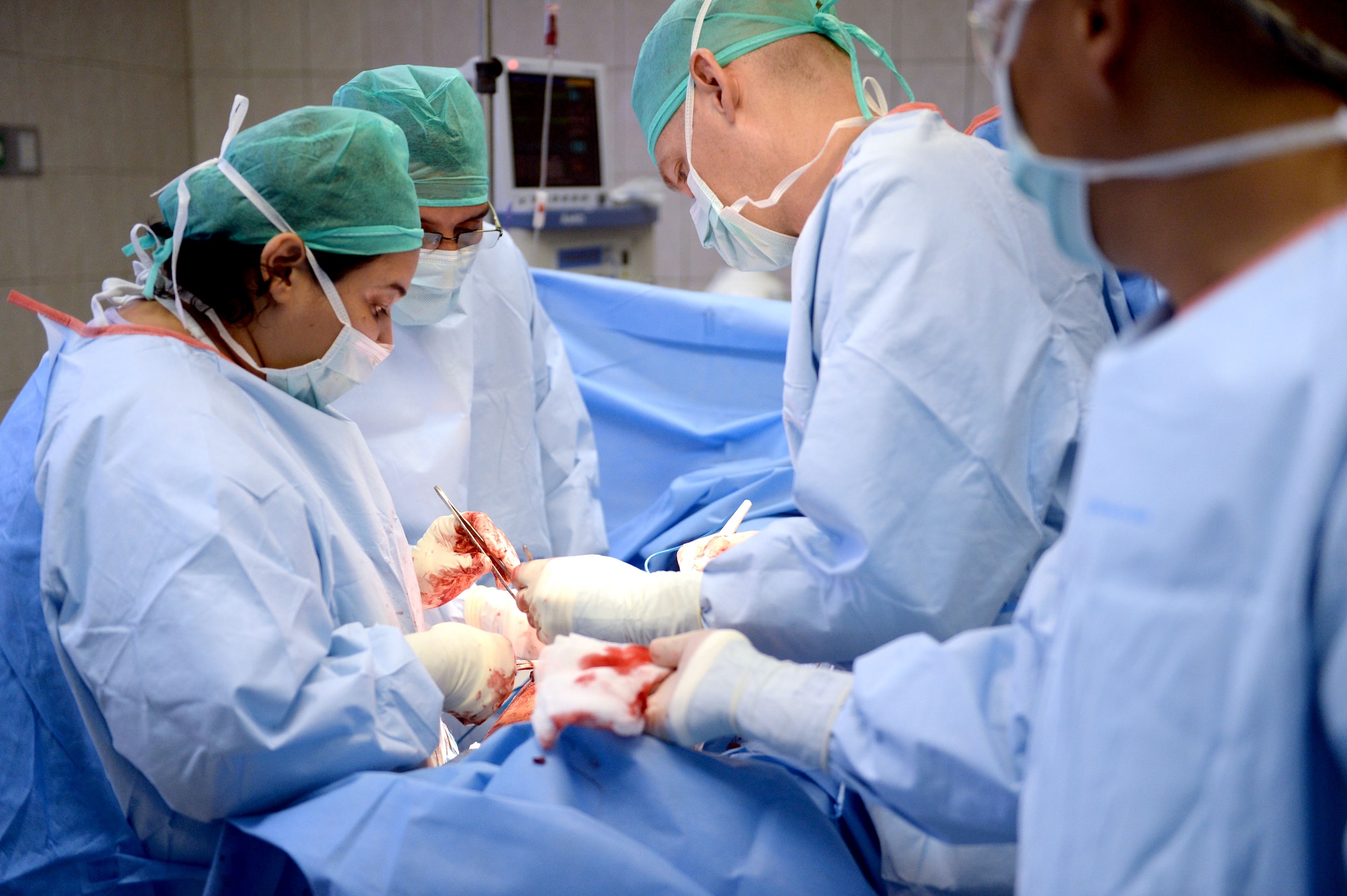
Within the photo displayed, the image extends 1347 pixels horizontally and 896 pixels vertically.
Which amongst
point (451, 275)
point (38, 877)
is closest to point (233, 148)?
point (451, 275)

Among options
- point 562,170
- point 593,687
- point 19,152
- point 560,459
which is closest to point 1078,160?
point 593,687

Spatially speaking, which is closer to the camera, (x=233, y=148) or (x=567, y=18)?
(x=233, y=148)

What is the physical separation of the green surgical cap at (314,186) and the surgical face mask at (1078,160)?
85cm

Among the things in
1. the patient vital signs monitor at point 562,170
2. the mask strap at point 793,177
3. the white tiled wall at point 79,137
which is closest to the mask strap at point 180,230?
the mask strap at point 793,177

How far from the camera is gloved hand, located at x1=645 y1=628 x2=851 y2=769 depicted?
1005mm

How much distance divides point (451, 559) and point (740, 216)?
74 centimetres

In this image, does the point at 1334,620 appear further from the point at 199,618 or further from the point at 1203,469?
the point at 199,618

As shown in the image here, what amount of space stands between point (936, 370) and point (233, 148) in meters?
0.94

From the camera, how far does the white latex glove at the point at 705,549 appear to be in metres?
1.88

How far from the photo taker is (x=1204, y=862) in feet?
2.00

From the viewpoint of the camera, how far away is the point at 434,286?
2070 mm

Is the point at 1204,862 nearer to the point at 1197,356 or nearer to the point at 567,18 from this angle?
the point at 1197,356

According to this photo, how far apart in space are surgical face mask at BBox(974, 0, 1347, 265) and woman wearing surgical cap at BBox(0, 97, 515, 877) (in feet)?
2.80

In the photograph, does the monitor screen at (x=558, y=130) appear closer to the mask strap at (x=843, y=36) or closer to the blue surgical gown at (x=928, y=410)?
the mask strap at (x=843, y=36)
